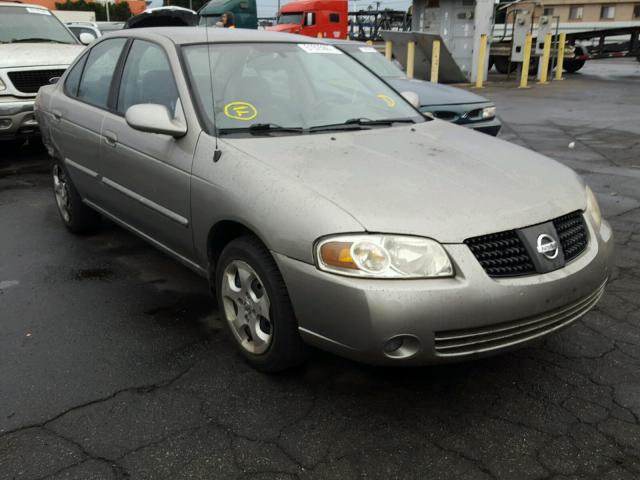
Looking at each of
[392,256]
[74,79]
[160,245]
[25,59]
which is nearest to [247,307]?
[392,256]

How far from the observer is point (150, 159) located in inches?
137

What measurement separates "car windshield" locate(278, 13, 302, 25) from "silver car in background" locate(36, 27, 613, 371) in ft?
61.3

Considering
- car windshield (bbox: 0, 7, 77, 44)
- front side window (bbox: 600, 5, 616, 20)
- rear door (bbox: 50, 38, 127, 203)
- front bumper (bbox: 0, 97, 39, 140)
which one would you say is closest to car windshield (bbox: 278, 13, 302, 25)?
front side window (bbox: 600, 5, 616, 20)

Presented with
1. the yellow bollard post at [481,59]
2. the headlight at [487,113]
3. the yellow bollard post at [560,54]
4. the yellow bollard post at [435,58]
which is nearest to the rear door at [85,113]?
the headlight at [487,113]

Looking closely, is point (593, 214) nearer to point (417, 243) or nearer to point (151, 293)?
point (417, 243)

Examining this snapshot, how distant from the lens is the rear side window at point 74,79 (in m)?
4.65

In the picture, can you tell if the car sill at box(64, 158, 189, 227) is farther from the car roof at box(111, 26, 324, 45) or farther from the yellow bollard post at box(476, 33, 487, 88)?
the yellow bollard post at box(476, 33, 487, 88)

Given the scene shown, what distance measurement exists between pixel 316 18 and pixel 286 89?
19051mm

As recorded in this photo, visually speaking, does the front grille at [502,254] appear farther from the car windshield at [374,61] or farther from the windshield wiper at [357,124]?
the car windshield at [374,61]

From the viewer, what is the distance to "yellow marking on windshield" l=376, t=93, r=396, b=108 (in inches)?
154

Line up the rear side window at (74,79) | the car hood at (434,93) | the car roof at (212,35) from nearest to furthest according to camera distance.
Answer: the car roof at (212,35) → the rear side window at (74,79) → the car hood at (434,93)

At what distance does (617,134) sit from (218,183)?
891cm

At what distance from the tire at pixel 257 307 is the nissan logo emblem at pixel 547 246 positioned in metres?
1.10

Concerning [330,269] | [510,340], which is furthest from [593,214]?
[330,269]
